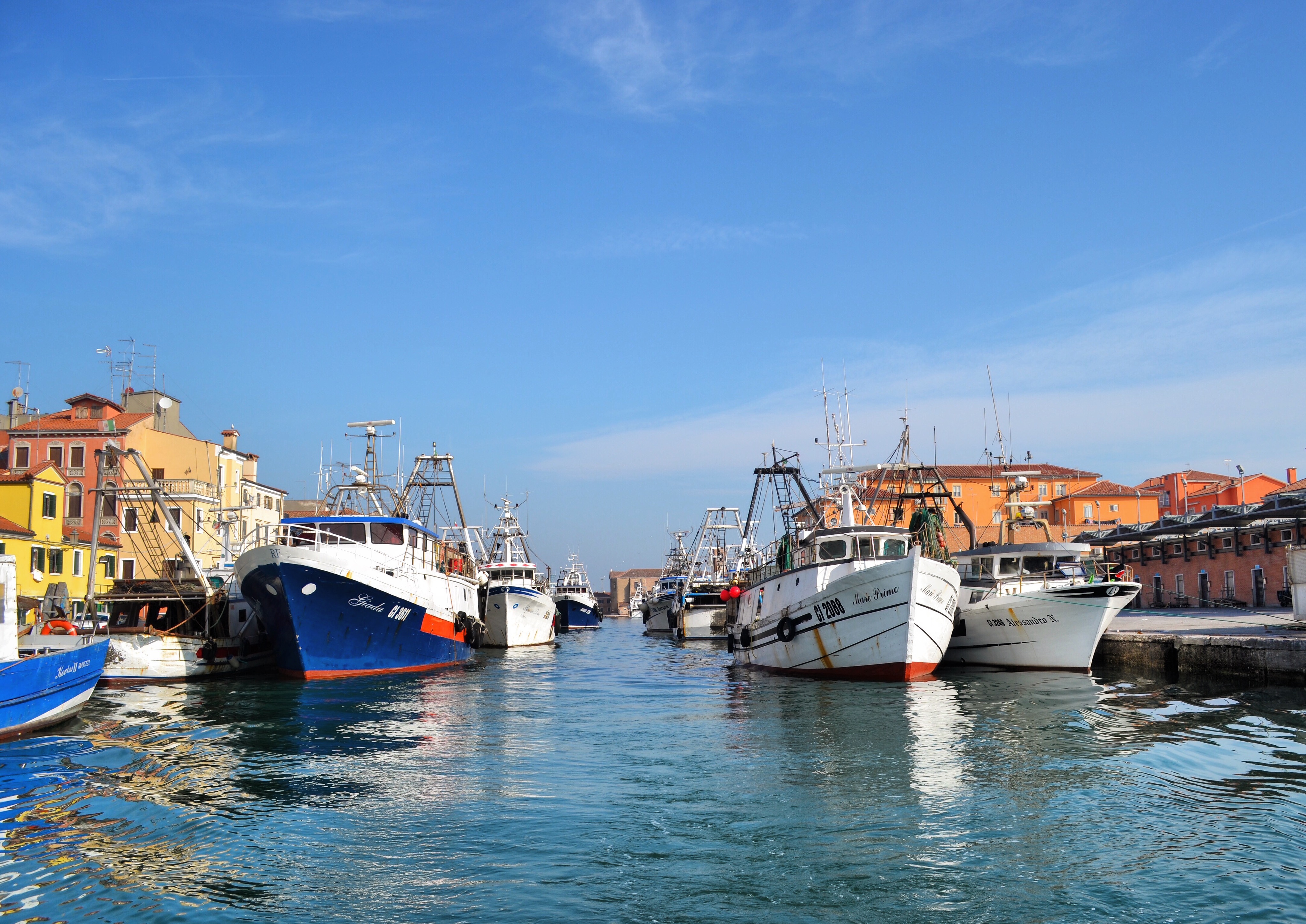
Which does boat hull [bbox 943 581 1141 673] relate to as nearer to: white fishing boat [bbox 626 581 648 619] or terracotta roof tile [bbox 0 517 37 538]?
terracotta roof tile [bbox 0 517 37 538]

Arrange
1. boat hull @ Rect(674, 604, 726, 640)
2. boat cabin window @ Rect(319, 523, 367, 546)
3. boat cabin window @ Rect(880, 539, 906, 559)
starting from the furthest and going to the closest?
1. boat hull @ Rect(674, 604, 726, 640)
2. boat cabin window @ Rect(319, 523, 367, 546)
3. boat cabin window @ Rect(880, 539, 906, 559)

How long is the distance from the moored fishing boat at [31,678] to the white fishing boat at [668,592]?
51.0 m

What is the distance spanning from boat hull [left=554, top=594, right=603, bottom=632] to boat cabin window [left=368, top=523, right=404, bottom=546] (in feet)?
173

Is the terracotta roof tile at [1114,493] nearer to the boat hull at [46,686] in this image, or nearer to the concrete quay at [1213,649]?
the concrete quay at [1213,649]

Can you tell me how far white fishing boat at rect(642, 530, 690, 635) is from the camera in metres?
74.4

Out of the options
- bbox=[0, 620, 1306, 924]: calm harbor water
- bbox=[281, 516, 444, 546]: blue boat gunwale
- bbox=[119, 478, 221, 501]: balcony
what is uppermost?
bbox=[119, 478, 221, 501]: balcony

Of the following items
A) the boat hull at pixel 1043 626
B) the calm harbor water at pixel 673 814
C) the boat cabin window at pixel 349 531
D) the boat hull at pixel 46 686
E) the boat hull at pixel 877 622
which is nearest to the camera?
the calm harbor water at pixel 673 814

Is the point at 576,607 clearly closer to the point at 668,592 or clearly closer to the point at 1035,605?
the point at 668,592

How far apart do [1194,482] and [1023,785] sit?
3452 inches

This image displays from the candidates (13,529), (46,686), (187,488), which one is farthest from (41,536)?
(46,686)

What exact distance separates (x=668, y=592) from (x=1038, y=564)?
2192 inches

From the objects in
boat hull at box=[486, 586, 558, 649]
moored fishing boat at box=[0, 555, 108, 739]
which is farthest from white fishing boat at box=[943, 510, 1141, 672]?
moored fishing boat at box=[0, 555, 108, 739]

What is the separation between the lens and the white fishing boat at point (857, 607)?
80.9 ft

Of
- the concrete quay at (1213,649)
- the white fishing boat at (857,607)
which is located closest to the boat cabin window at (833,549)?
the white fishing boat at (857,607)
